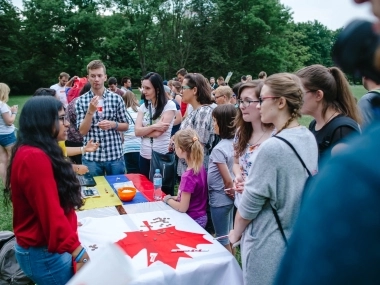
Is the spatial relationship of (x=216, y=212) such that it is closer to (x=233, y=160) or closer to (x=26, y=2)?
(x=233, y=160)

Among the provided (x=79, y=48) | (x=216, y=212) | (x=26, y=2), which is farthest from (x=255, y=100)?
(x=26, y=2)

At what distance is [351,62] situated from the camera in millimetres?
666

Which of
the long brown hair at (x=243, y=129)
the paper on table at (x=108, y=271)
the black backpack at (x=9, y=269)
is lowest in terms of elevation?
the black backpack at (x=9, y=269)

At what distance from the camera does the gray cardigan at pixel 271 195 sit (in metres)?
1.78

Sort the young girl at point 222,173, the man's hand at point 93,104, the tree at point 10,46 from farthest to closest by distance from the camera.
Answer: the tree at point 10,46
the man's hand at point 93,104
the young girl at point 222,173

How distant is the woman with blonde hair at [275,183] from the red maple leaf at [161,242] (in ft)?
1.42

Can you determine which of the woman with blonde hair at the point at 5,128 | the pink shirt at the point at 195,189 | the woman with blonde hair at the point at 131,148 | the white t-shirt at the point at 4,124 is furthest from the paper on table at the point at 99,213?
the white t-shirt at the point at 4,124

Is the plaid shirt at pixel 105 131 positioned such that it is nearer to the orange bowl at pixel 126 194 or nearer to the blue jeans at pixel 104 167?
the blue jeans at pixel 104 167

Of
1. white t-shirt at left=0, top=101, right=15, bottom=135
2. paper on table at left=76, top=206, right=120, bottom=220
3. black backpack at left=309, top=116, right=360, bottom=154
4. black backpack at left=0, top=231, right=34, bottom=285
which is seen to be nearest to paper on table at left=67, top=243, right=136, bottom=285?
black backpack at left=309, top=116, right=360, bottom=154

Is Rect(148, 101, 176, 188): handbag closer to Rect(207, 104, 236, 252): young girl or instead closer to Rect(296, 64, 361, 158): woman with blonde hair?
Rect(207, 104, 236, 252): young girl

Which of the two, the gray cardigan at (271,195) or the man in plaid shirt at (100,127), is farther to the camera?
the man in plaid shirt at (100,127)

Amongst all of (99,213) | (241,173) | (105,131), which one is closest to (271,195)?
(241,173)

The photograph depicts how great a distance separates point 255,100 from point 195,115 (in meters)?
1.16

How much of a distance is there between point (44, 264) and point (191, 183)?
4.28ft
